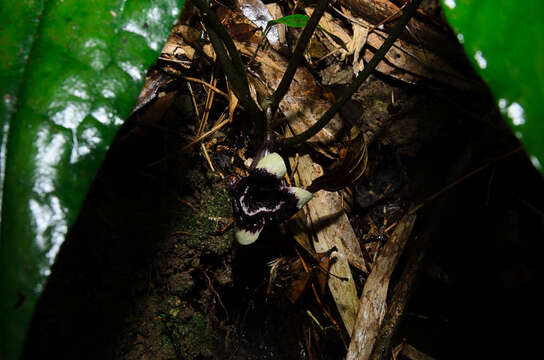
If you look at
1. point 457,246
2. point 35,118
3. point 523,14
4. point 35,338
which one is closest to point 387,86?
point 457,246

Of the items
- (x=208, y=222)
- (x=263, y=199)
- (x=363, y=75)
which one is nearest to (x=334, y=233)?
(x=263, y=199)

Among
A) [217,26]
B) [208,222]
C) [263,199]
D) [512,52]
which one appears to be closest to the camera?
[512,52]

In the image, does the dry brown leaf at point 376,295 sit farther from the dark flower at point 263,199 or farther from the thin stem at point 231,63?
the thin stem at point 231,63

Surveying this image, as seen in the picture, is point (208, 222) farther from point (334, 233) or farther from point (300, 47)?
point (300, 47)

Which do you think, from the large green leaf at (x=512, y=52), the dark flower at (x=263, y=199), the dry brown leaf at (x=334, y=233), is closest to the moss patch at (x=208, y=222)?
the dark flower at (x=263, y=199)

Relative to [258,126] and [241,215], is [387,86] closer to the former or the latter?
[258,126]

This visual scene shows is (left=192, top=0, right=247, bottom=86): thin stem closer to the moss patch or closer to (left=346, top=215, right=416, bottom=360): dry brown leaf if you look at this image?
the moss patch

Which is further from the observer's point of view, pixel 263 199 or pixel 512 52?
pixel 263 199

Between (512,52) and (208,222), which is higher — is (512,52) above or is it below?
above

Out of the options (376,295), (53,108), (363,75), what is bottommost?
(376,295)
